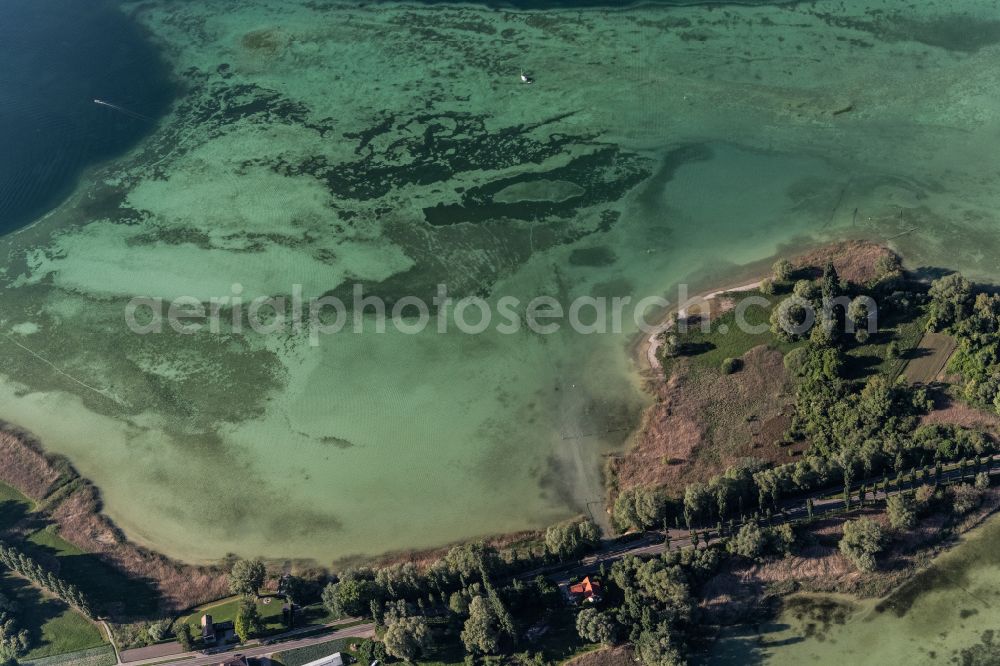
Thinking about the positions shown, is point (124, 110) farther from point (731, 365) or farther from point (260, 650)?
point (731, 365)

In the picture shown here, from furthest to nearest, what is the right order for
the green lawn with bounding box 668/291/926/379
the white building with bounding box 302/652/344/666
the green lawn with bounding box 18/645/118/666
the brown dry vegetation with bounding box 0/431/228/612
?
1. the green lawn with bounding box 668/291/926/379
2. the brown dry vegetation with bounding box 0/431/228/612
3. the green lawn with bounding box 18/645/118/666
4. the white building with bounding box 302/652/344/666

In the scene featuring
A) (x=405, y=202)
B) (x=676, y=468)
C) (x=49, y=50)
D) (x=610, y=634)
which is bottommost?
(x=610, y=634)

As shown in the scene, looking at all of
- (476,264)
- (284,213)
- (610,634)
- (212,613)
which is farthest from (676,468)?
(284,213)

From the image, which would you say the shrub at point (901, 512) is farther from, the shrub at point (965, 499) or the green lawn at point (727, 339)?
the green lawn at point (727, 339)

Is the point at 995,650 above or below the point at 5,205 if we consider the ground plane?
below

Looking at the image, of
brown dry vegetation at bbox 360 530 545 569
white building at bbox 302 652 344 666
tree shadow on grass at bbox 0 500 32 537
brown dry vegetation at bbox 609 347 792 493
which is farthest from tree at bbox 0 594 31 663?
brown dry vegetation at bbox 609 347 792 493

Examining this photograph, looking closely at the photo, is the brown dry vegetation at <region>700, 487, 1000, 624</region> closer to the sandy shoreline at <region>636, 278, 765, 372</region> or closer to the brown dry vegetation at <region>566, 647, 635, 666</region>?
the brown dry vegetation at <region>566, 647, 635, 666</region>

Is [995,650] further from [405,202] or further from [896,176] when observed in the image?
[405,202]

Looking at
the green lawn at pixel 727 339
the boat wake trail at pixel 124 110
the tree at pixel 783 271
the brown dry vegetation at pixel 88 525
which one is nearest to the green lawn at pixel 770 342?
the green lawn at pixel 727 339
